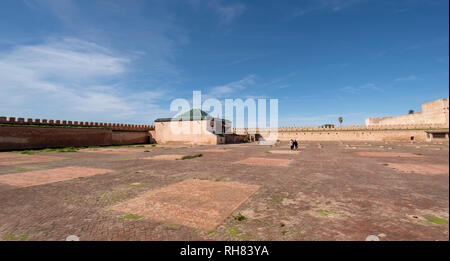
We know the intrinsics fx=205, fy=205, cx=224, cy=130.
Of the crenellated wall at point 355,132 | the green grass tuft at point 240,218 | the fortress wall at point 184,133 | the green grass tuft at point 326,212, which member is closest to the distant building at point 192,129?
the fortress wall at point 184,133

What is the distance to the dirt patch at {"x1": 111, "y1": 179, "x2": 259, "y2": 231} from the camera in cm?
405

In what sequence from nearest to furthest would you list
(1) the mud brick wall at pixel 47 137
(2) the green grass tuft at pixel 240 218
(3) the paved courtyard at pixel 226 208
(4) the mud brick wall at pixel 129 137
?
(3) the paved courtyard at pixel 226 208 → (2) the green grass tuft at pixel 240 218 → (1) the mud brick wall at pixel 47 137 → (4) the mud brick wall at pixel 129 137

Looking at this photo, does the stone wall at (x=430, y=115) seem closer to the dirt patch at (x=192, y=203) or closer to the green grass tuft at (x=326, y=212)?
the green grass tuft at (x=326, y=212)

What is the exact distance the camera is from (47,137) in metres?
25.9

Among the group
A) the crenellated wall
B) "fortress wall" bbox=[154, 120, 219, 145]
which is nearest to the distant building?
"fortress wall" bbox=[154, 120, 219, 145]

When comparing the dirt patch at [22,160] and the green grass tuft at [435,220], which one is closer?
the green grass tuft at [435,220]

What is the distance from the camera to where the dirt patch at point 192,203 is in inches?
159

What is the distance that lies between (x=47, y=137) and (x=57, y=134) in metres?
1.13

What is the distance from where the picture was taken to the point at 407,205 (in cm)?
462

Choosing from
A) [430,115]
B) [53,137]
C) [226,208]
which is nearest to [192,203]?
[226,208]

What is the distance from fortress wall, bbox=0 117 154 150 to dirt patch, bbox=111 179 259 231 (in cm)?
2774

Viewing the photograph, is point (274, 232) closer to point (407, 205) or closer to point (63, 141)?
point (407, 205)

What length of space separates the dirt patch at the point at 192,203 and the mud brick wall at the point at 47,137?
90.7 ft
